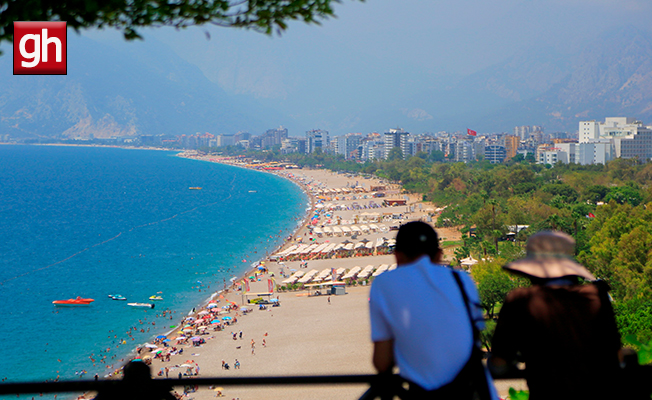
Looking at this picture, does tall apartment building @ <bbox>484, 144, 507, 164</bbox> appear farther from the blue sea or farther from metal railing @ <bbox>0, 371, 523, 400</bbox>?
metal railing @ <bbox>0, 371, 523, 400</bbox>

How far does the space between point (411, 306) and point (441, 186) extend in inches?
2457

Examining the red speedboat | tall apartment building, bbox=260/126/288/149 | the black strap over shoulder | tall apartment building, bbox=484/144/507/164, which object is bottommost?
the red speedboat

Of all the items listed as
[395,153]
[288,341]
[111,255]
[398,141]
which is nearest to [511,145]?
[398,141]

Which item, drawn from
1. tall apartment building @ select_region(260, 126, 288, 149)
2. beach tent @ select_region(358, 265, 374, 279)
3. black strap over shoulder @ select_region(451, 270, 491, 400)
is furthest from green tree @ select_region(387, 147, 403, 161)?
black strap over shoulder @ select_region(451, 270, 491, 400)

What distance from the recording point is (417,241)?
1.73 metres

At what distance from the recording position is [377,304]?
164cm

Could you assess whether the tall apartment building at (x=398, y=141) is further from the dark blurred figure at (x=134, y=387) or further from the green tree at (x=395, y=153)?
the dark blurred figure at (x=134, y=387)

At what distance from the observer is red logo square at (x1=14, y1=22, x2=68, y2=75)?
3.09 metres

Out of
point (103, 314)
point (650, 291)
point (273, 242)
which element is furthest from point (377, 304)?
point (273, 242)

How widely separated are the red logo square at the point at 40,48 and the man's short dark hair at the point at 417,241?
2363mm

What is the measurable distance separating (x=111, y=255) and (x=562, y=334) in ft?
133

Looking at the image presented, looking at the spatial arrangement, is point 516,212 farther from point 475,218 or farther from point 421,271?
point 421,271

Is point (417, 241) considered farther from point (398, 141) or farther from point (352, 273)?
point (398, 141)

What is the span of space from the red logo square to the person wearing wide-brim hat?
277cm
